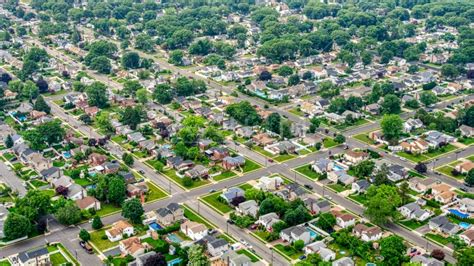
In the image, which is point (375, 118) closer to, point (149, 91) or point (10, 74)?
point (149, 91)

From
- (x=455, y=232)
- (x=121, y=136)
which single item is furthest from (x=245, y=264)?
(x=121, y=136)

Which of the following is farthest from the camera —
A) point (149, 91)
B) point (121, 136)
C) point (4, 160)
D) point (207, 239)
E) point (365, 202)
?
A: point (149, 91)

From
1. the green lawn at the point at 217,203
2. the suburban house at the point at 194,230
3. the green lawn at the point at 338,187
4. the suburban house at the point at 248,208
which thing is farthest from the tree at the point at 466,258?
the green lawn at the point at 217,203

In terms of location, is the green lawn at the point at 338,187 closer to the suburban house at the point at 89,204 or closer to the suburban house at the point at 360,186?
the suburban house at the point at 360,186

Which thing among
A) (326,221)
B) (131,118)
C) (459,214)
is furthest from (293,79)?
(326,221)

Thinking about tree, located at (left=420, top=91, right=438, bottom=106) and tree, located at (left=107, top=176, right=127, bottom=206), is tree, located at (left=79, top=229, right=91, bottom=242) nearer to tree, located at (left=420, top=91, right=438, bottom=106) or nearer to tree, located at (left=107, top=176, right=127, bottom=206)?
tree, located at (left=107, top=176, right=127, bottom=206)

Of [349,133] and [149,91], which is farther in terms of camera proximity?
[149,91]

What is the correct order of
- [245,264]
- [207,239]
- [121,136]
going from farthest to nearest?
1. [121,136]
2. [207,239]
3. [245,264]

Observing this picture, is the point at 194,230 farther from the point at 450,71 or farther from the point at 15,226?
the point at 450,71
